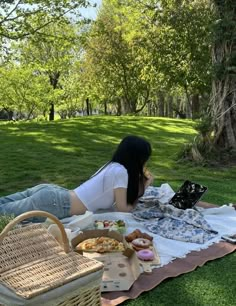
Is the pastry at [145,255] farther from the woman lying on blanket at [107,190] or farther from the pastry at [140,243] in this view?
the woman lying on blanket at [107,190]

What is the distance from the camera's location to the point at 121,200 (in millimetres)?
3650

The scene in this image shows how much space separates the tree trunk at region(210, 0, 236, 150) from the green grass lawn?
677 mm

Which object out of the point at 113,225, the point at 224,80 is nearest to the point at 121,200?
the point at 113,225

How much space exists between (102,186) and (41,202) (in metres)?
0.56

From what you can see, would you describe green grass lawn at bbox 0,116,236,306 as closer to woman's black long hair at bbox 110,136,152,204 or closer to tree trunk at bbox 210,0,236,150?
tree trunk at bbox 210,0,236,150

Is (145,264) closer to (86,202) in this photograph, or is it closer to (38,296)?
(86,202)

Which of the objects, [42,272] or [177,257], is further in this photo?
[177,257]

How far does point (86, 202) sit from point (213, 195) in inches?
79.1

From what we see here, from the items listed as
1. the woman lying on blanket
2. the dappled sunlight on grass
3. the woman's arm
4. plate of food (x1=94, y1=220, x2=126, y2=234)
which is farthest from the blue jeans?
the dappled sunlight on grass

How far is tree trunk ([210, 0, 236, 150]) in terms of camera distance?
680cm

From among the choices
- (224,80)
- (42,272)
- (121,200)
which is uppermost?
(224,80)

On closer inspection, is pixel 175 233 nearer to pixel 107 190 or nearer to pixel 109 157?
pixel 107 190

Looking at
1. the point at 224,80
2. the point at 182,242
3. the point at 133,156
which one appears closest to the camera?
the point at 182,242

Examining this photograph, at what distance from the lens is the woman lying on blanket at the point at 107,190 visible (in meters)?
3.51
